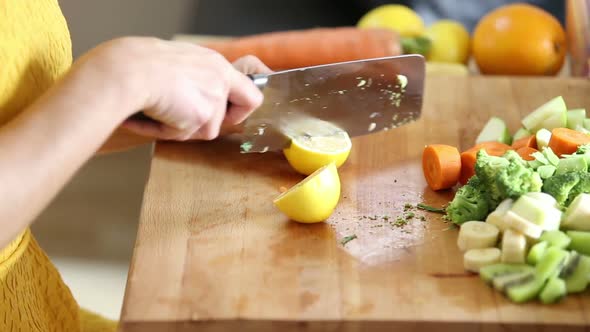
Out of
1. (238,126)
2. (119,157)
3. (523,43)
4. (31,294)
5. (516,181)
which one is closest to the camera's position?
(516,181)

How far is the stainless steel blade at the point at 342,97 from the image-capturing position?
134 cm

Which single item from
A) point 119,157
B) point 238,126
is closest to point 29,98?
point 238,126

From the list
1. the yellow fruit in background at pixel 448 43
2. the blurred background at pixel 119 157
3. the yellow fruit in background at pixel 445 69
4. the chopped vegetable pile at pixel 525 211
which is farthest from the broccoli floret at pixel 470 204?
the blurred background at pixel 119 157

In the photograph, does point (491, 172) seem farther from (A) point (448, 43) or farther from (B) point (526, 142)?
(A) point (448, 43)

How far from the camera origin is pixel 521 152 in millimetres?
1342

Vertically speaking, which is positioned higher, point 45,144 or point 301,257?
point 45,144

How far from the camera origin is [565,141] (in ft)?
4.27

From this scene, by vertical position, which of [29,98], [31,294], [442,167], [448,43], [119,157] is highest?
[29,98]

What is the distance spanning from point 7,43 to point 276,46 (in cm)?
94

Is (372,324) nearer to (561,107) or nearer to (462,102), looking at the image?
(561,107)

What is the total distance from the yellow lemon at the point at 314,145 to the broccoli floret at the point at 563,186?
344mm

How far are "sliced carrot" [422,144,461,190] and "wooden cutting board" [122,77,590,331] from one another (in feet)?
0.07

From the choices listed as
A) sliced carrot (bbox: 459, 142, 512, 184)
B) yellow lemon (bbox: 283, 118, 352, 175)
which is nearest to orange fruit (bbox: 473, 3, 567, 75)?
sliced carrot (bbox: 459, 142, 512, 184)

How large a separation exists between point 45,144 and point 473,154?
26.9 inches
